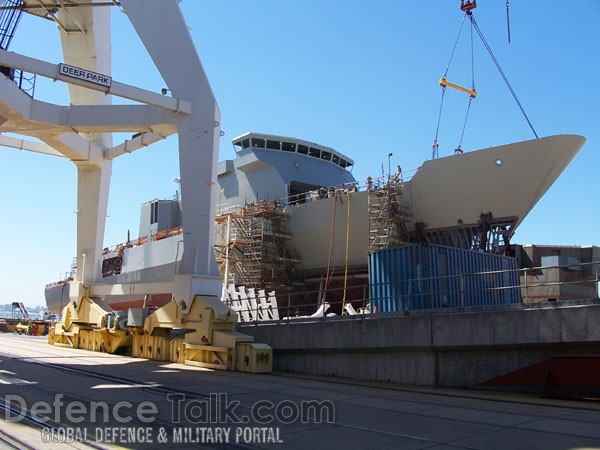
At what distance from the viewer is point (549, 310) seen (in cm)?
Result: 923

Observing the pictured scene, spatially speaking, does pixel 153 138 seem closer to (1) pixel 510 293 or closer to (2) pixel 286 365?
(2) pixel 286 365

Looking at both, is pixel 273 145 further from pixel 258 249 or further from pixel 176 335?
pixel 176 335

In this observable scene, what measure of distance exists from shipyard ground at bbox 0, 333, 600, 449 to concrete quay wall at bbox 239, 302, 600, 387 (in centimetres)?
62

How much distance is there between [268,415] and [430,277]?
262 inches

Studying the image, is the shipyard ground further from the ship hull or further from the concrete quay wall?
the ship hull

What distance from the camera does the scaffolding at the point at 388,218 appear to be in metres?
22.8

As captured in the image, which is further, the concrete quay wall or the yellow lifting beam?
the yellow lifting beam

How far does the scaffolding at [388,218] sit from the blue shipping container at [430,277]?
801cm

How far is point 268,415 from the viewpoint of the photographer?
719cm

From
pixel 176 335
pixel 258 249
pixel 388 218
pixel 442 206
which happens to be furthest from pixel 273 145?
pixel 176 335

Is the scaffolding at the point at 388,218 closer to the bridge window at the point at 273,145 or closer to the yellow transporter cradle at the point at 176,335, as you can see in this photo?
the bridge window at the point at 273,145

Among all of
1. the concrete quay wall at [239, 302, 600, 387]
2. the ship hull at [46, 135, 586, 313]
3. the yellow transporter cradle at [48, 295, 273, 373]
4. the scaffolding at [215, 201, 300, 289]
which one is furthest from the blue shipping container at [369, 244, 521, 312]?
the scaffolding at [215, 201, 300, 289]

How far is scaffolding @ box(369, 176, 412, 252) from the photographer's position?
74.9 ft

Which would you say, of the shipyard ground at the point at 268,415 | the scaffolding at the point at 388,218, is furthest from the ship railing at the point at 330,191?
the shipyard ground at the point at 268,415
